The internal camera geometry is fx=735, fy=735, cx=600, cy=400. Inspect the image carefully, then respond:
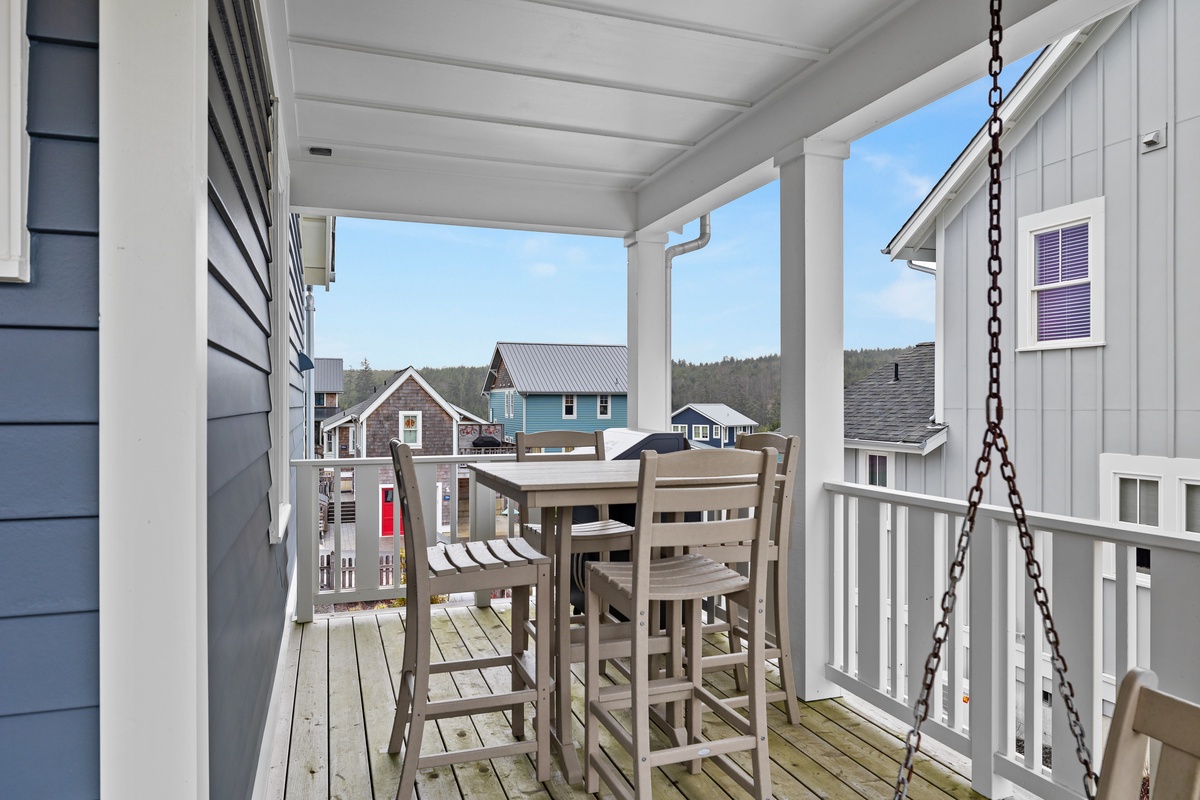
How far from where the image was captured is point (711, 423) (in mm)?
4855

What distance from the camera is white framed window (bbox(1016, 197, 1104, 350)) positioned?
3.72 m

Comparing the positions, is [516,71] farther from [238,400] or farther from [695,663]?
[695,663]

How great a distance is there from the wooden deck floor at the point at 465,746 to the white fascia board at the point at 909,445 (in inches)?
77.8

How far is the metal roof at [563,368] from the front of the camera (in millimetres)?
5758

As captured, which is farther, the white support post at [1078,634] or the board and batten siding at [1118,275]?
the board and batten siding at [1118,275]

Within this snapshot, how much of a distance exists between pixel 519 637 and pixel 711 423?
8.26 feet

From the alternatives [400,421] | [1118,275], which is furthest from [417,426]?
[1118,275]

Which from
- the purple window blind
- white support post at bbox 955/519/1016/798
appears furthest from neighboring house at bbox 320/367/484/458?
the purple window blind

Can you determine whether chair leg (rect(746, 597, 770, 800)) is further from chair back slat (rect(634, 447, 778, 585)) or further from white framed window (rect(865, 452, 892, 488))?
white framed window (rect(865, 452, 892, 488))

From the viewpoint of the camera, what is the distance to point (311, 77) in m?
3.17

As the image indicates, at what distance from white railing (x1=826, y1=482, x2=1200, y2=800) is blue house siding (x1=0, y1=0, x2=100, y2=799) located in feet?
7.32

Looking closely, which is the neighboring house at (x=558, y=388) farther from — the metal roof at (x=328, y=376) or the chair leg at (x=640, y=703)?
the chair leg at (x=640, y=703)

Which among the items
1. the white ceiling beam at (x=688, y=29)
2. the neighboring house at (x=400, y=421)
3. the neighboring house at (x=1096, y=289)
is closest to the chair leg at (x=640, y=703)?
the white ceiling beam at (x=688, y=29)

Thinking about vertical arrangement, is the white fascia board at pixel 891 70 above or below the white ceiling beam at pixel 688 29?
below
